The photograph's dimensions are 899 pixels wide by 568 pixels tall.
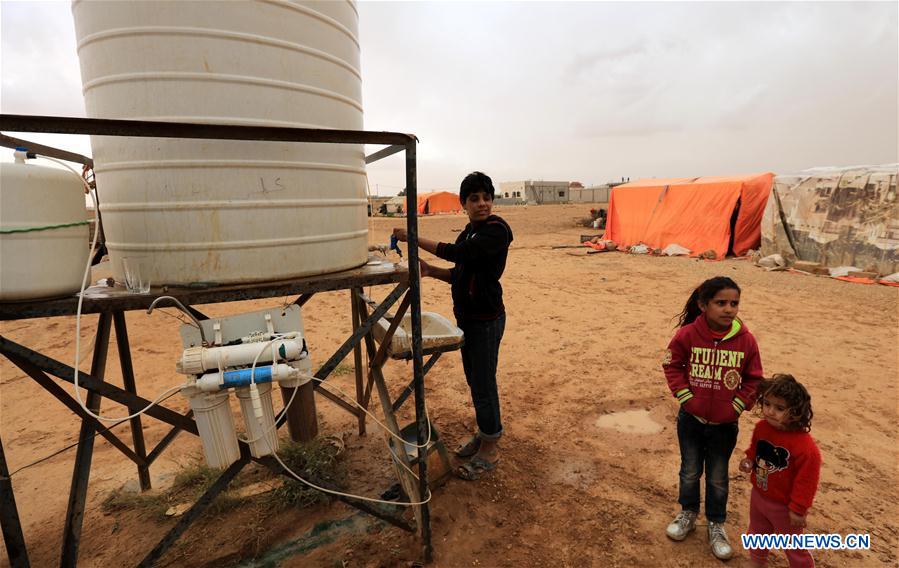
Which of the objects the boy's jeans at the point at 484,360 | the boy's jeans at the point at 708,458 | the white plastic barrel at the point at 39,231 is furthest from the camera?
the boy's jeans at the point at 484,360

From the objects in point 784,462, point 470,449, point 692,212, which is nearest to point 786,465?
point 784,462

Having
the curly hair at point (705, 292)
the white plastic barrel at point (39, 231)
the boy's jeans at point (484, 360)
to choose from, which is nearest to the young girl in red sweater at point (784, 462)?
the curly hair at point (705, 292)

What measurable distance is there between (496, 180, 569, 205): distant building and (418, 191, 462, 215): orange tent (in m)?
11.8

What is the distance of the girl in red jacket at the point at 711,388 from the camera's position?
2.23 metres

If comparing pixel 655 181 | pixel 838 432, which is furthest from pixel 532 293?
pixel 655 181

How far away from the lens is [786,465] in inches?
81.4

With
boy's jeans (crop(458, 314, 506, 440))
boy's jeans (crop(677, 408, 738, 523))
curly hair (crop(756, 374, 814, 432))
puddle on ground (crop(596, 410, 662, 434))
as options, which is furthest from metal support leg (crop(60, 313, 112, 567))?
puddle on ground (crop(596, 410, 662, 434))

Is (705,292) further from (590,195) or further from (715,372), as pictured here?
(590,195)

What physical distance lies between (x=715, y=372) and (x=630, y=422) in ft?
6.00

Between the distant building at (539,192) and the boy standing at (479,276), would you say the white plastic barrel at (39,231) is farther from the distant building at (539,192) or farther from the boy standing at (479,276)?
the distant building at (539,192)

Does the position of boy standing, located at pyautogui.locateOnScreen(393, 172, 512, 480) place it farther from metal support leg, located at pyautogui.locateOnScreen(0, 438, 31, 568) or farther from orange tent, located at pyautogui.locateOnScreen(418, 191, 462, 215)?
orange tent, located at pyautogui.locateOnScreen(418, 191, 462, 215)

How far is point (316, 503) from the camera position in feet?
9.60

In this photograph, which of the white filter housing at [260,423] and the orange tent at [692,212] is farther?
the orange tent at [692,212]

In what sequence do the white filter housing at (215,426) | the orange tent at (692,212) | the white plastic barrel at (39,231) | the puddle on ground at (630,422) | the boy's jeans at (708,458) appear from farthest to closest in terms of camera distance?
1. the orange tent at (692,212)
2. the puddle on ground at (630,422)
3. the boy's jeans at (708,458)
4. the white filter housing at (215,426)
5. the white plastic barrel at (39,231)
